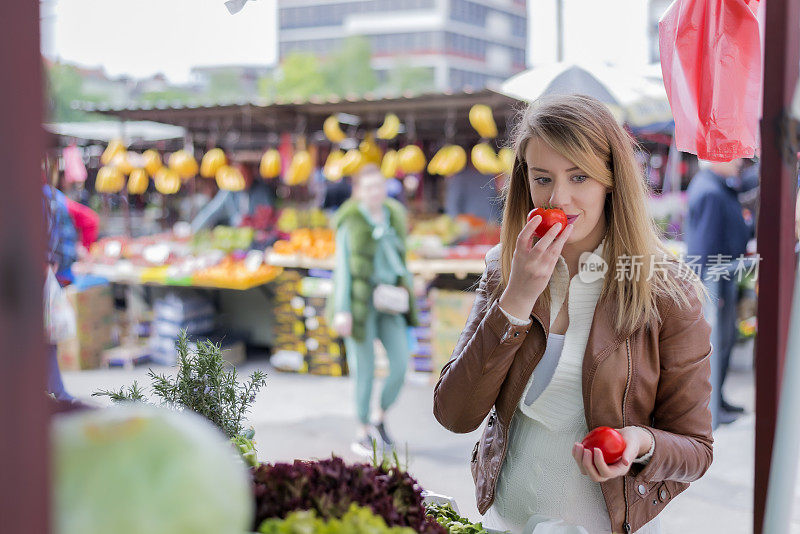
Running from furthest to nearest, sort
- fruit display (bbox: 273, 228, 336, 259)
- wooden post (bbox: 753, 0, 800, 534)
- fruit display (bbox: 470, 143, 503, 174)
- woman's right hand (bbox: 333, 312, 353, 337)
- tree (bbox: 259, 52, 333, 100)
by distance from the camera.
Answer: tree (bbox: 259, 52, 333, 100) < fruit display (bbox: 273, 228, 336, 259) < fruit display (bbox: 470, 143, 503, 174) < woman's right hand (bbox: 333, 312, 353, 337) < wooden post (bbox: 753, 0, 800, 534)

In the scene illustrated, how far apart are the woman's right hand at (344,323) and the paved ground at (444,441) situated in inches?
23.0

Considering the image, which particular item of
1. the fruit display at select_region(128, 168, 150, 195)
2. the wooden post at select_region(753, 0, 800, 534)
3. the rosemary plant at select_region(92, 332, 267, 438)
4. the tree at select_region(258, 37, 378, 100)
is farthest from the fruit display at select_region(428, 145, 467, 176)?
the tree at select_region(258, 37, 378, 100)

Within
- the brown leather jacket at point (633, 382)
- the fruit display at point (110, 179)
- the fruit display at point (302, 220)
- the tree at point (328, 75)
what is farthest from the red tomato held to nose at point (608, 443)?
the tree at point (328, 75)

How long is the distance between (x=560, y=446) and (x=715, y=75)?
88 cm

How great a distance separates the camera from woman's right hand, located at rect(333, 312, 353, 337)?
4168 mm

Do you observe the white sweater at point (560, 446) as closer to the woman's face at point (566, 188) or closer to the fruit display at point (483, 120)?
the woman's face at point (566, 188)

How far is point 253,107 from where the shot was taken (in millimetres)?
6621

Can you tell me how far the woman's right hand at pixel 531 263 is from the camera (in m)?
1.32

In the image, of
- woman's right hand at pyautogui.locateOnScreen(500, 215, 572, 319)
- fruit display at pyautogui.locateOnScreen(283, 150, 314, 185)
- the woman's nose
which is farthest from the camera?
fruit display at pyautogui.locateOnScreen(283, 150, 314, 185)

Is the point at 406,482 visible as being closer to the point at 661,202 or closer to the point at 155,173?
the point at 661,202

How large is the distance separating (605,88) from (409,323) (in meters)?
1.81

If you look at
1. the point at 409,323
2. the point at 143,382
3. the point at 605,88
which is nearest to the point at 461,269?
the point at 409,323

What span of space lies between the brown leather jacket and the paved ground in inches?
16.2

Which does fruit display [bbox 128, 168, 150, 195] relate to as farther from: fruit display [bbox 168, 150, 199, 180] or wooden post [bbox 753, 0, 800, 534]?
wooden post [bbox 753, 0, 800, 534]
